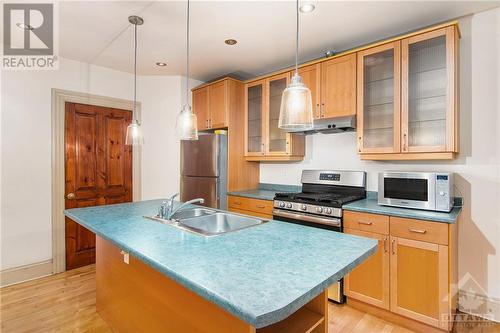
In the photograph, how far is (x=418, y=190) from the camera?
2244 mm

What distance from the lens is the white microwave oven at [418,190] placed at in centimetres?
211

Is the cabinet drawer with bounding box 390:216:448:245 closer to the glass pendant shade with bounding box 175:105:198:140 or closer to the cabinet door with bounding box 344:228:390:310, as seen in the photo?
the cabinet door with bounding box 344:228:390:310

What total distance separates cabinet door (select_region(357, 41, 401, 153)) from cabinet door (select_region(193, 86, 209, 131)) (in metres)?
2.08

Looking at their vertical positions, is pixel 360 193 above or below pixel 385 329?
above

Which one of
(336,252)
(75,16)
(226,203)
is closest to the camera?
(336,252)

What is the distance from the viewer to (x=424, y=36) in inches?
91.0

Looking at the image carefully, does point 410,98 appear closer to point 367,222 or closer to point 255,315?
point 367,222

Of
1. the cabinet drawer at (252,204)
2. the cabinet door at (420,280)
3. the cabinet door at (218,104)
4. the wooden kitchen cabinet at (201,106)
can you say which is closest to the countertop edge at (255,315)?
the cabinet door at (420,280)

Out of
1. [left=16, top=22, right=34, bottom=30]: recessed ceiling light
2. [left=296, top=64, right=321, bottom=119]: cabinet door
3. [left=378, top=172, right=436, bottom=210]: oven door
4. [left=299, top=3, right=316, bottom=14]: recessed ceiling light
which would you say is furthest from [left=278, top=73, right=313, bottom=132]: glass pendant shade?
[left=16, top=22, right=34, bottom=30]: recessed ceiling light

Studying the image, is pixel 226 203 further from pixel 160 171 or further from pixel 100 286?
pixel 100 286

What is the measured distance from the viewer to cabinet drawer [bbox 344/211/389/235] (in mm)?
2243

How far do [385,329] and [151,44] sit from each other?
11.4 ft

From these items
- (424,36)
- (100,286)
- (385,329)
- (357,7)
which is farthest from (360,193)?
(100,286)

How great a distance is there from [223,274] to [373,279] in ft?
5.98
